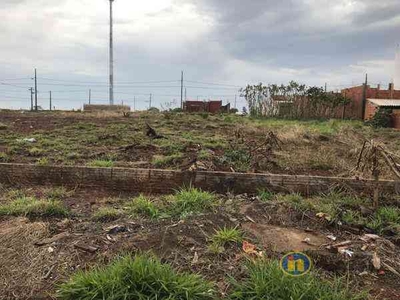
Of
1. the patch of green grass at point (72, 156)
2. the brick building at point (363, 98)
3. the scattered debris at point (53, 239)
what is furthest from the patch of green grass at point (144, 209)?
the brick building at point (363, 98)

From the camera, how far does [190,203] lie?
4.07m

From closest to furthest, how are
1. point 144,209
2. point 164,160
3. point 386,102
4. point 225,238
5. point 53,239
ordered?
point 225,238 < point 53,239 < point 144,209 < point 164,160 < point 386,102

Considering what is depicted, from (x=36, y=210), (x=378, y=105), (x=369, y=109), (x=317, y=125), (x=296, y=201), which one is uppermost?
(x=378, y=105)

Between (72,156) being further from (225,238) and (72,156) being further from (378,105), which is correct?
(378,105)

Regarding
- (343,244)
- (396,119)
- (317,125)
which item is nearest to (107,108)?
(317,125)

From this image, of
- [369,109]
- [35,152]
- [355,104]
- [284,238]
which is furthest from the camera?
[355,104]

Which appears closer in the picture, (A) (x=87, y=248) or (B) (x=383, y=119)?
(A) (x=87, y=248)

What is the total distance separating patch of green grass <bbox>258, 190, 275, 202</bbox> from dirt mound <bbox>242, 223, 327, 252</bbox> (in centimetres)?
77

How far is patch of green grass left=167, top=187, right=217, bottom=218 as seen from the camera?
393 cm

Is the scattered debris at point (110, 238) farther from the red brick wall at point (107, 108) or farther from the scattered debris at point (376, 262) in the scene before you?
the red brick wall at point (107, 108)

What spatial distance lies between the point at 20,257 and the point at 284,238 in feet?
6.76

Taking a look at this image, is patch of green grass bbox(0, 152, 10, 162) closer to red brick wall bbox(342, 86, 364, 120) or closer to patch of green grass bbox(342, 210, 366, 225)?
patch of green grass bbox(342, 210, 366, 225)

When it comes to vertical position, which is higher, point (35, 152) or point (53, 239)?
point (35, 152)

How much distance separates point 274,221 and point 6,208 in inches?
102
